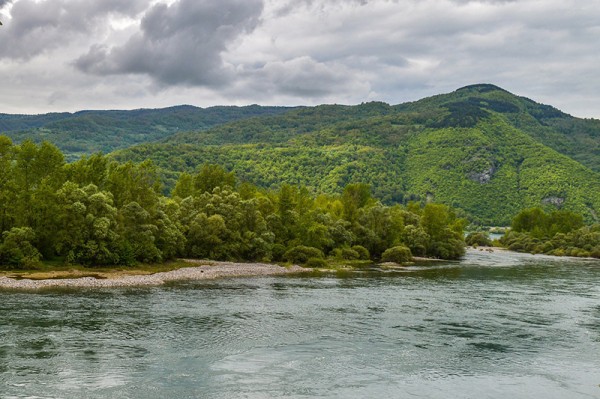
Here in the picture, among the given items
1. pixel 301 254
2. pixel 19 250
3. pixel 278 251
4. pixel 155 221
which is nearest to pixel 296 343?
pixel 19 250

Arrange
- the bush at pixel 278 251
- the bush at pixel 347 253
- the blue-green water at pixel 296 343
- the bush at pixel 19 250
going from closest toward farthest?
the blue-green water at pixel 296 343
the bush at pixel 19 250
the bush at pixel 278 251
the bush at pixel 347 253

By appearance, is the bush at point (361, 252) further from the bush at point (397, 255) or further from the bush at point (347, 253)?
the bush at point (397, 255)

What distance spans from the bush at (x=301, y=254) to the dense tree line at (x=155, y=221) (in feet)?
0.71

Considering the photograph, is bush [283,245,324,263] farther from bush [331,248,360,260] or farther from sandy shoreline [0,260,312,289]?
bush [331,248,360,260]

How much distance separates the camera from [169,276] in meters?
89.6

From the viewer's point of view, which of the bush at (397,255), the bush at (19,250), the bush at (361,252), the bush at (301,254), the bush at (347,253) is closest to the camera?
the bush at (19,250)

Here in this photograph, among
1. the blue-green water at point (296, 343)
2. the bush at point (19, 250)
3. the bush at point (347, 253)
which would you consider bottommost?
the blue-green water at point (296, 343)

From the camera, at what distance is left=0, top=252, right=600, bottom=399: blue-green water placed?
3609 centimetres

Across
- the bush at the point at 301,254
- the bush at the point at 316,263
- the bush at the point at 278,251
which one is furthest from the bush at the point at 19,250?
the bush at the point at 316,263

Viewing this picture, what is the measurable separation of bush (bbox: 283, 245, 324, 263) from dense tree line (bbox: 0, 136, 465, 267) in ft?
0.71

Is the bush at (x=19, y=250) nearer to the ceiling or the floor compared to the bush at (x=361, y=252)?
nearer to the ceiling

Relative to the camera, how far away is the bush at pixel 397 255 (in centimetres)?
13150

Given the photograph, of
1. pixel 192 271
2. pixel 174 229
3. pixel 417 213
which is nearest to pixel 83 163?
pixel 174 229

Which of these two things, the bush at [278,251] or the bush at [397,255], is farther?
the bush at [397,255]
